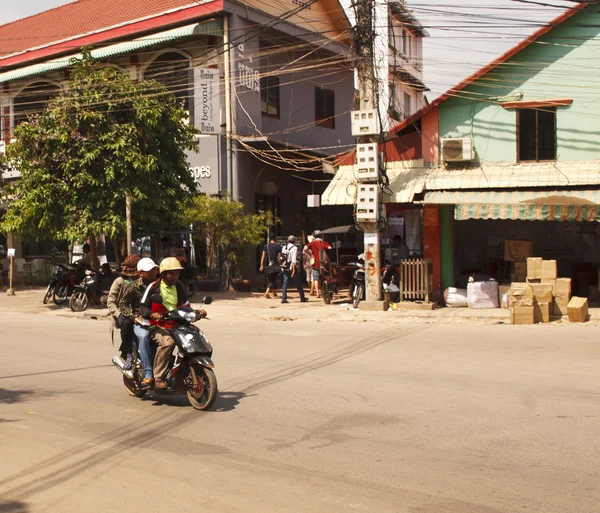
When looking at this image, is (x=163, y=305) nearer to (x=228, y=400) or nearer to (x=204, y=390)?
(x=204, y=390)

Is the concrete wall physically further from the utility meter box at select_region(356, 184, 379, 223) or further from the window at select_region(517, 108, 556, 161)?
the utility meter box at select_region(356, 184, 379, 223)

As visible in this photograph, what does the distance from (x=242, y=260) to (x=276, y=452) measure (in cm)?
1857

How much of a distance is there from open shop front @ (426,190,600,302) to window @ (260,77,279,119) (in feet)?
30.7

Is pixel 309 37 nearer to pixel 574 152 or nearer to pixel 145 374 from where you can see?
pixel 574 152

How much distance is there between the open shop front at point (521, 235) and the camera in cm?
1755

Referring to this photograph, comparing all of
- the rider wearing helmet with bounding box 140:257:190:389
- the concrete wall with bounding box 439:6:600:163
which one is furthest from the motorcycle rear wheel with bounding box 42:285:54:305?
the rider wearing helmet with bounding box 140:257:190:389

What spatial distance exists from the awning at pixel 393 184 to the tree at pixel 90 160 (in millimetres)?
4395

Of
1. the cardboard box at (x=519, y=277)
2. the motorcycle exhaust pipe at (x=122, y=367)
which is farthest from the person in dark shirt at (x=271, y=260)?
the motorcycle exhaust pipe at (x=122, y=367)

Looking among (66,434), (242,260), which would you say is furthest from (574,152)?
(66,434)

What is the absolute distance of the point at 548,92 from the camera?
19.0 metres

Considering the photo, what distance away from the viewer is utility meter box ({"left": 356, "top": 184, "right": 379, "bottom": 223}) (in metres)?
18.4

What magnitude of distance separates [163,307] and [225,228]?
16.2 meters

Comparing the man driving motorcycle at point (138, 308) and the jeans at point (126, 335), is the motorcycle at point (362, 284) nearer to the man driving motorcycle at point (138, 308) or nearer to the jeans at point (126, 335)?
the jeans at point (126, 335)

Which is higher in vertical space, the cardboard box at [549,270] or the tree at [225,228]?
the tree at [225,228]
